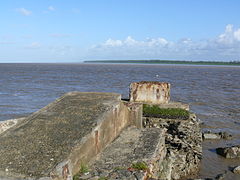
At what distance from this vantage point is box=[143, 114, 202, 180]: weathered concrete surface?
9.87 m

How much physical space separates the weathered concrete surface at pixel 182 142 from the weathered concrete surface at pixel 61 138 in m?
3.39

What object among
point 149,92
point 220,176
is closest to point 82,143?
point 149,92

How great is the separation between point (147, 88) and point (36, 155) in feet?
22.0

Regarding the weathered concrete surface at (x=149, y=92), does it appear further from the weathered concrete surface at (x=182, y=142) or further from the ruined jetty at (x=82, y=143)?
the ruined jetty at (x=82, y=143)

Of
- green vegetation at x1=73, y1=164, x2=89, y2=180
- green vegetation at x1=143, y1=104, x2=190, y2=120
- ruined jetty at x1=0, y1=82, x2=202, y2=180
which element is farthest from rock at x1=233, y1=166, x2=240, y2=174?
green vegetation at x1=73, y1=164, x2=89, y2=180

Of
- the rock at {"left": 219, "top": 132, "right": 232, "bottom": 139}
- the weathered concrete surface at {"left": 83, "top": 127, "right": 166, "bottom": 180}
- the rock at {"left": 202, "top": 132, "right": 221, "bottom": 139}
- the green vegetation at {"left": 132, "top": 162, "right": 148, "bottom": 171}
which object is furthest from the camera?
the rock at {"left": 219, "top": 132, "right": 232, "bottom": 139}

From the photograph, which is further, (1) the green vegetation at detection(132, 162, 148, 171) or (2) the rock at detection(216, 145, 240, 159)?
(2) the rock at detection(216, 145, 240, 159)

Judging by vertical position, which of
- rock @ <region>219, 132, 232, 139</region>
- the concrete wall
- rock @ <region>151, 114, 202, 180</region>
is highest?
the concrete wall

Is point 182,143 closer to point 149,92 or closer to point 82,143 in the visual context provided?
point 149,92

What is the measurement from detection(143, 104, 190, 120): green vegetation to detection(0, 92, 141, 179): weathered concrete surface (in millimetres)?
3189

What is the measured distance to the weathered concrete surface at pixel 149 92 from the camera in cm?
1070

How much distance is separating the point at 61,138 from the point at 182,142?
592 cm

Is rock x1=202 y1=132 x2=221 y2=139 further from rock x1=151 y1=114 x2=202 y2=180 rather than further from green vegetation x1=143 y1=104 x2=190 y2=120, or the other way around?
green vegetation x1=143 y1=104 x2=190 y2=120

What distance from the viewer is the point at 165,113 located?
403 inches
